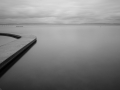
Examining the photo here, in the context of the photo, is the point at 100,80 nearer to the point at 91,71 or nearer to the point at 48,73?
the point at 91,71

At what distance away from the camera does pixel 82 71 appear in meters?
5.21

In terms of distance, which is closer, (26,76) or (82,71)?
(26,76)

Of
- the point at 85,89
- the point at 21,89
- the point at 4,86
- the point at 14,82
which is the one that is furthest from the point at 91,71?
the point at 4,86

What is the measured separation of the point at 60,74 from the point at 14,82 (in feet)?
7.53

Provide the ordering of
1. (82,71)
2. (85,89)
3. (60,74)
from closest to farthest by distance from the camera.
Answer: (85,89) < (60,74) < (82,71)

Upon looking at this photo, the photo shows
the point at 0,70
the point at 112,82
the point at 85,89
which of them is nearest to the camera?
the point at 85,89

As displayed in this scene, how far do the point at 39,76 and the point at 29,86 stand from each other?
0.81 metres

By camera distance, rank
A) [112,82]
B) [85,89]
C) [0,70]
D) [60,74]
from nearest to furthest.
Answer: [85,89]
[112,82]
[0,70]
[60,74]

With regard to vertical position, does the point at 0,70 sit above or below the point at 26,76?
above

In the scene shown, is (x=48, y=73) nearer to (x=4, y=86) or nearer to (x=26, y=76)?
(x=26, y=76)

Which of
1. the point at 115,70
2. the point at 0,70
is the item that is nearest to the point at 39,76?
the point at 0,70

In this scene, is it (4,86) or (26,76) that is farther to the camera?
(26,76)

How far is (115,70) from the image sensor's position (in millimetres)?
5223

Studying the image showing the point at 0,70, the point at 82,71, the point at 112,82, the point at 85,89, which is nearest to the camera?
the point at 85,89
